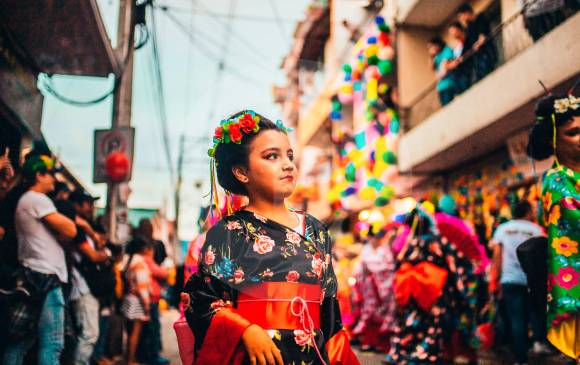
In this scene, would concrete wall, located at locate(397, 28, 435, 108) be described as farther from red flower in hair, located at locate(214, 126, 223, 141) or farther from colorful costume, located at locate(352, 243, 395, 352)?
red flower in hair, located at locate(214, 126, 223, 141)

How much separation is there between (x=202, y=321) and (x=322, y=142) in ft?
69.2

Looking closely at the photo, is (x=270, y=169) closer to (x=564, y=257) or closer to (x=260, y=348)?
(x=260, y=348)

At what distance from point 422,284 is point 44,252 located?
3955 mm

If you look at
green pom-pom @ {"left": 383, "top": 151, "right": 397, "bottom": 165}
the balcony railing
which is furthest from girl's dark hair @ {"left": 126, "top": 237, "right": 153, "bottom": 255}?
green pom-pom @ {"left": 383, "top": 151, "right": 397, "bottom": 165}

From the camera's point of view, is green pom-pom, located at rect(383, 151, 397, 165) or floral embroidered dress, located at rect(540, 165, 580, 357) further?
green pom-pom, located at rect(383, 151, 397, 165)

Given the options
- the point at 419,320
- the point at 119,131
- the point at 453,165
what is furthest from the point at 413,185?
the point at 119,131

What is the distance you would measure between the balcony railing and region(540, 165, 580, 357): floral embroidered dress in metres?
4.11

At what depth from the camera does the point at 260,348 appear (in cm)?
218

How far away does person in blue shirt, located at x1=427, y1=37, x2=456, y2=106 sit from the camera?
1111 cm

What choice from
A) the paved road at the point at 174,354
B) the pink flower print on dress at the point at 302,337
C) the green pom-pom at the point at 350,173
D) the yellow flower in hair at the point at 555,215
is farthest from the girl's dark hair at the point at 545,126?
the green pom-pom at the point at 350,173

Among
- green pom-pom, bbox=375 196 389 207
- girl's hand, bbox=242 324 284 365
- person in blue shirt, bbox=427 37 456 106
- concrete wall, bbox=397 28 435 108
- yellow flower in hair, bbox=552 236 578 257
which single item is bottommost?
girl's hand, bbox=242 324 284 365

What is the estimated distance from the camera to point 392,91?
46.9 feet

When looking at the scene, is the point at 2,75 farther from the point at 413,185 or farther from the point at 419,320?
the point at 413,185

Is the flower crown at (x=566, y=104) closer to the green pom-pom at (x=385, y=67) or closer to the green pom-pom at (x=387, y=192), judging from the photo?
the green pom-pom at (x=387, y=192)
